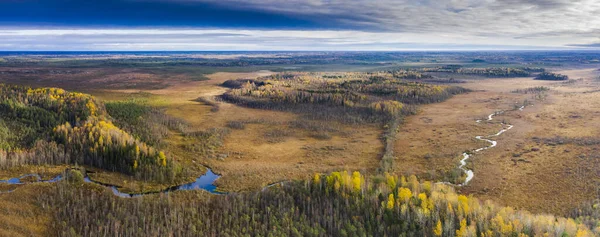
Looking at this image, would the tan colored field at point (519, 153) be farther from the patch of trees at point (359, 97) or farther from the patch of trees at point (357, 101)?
the patch of trees at point (359, 97)

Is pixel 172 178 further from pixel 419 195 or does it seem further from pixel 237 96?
pixel 237 96

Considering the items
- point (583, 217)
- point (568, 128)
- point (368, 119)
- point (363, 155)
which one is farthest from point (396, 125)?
point (583, 217)

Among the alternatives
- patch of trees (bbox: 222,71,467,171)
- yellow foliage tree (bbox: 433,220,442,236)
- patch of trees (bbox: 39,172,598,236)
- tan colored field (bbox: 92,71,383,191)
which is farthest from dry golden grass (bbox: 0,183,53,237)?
patch of trees (bbox: 222,71,467,171)

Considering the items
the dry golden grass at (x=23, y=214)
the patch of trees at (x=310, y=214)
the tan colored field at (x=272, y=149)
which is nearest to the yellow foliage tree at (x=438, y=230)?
the patch of trees at (x=310, y=214)

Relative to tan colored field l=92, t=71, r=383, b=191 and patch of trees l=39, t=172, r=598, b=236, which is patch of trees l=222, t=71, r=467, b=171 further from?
patch of trees l=39, t=172, r=598, b=236

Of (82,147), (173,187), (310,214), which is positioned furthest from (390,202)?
(82,147)
